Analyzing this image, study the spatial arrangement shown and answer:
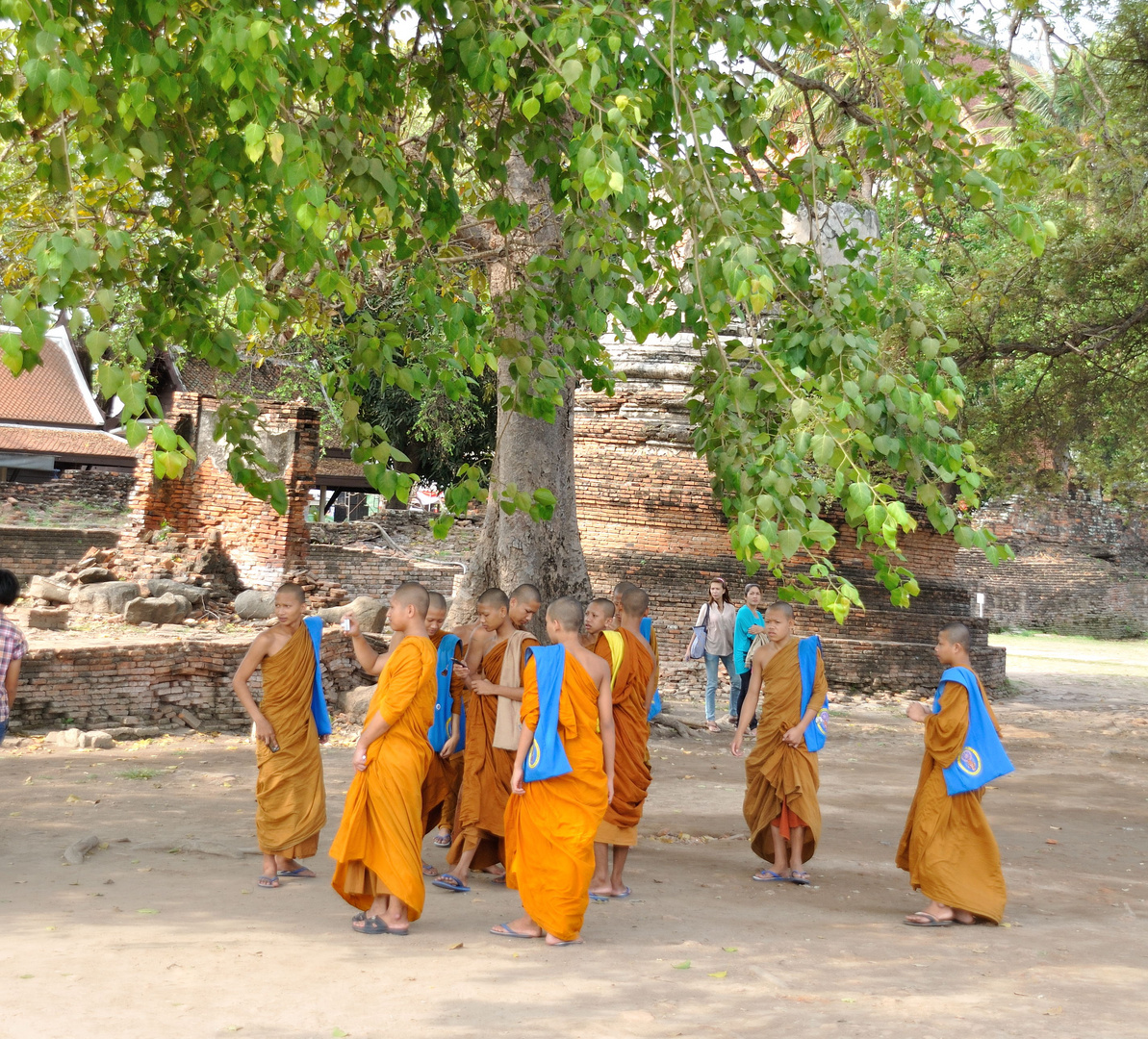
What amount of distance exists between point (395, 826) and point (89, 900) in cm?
154

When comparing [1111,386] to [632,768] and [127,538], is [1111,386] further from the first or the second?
[127,538]

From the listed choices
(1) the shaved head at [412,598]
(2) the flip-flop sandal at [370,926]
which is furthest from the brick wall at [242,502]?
(2) the flip-flop sandal at [370,926]

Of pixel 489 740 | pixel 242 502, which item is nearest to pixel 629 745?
pixel 489 740

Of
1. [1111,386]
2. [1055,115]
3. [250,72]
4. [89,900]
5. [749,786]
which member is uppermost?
[1055,115]

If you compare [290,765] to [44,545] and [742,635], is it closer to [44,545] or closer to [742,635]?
[742,635]

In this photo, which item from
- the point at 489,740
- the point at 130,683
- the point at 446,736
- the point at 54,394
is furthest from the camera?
the point at 54,394

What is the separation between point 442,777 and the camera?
639cm

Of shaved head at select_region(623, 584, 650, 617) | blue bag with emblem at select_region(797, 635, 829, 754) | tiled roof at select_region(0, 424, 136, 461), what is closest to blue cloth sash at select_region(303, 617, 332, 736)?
shaved head at select_region(623, 584, 650, 617)

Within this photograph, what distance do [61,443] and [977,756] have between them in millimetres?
21852

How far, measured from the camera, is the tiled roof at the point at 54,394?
23.5 meters

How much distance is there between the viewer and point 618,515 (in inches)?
643

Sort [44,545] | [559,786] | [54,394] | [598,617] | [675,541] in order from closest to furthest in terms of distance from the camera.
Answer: [559,786], [598,617], [675,541], [44,545], [54,394]

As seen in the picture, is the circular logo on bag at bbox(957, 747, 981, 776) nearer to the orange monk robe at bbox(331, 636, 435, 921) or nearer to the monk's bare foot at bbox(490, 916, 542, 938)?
the monk's bare foot at bbox(490, 916, 542, 938)

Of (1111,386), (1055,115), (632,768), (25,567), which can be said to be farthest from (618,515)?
(1055,115)
